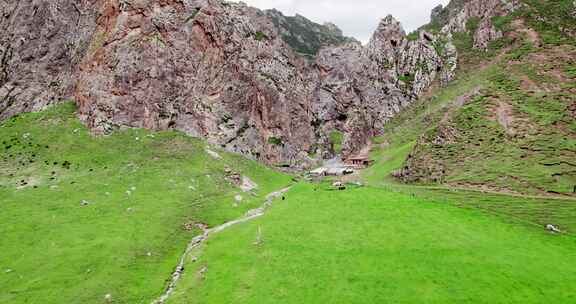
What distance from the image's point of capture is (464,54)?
132250mm

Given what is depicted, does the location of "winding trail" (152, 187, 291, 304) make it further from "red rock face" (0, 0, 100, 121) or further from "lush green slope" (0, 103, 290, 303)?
"red rock face" (0, 0, 100, 121)

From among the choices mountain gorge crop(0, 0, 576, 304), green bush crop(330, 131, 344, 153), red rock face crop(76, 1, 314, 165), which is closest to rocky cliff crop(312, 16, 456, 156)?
green bush crop(330, 131, 344, 153)

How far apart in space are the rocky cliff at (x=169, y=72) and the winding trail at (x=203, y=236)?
30542 millimetres

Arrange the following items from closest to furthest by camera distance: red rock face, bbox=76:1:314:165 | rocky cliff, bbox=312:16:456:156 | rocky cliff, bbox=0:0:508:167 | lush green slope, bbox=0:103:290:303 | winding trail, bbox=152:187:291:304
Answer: winding trail, bbox=152:187:291:304 < lush green slope, bbox=0:103:290:303 < red rock face, bbox=76:1:314:165 < rocky cliff, bbox=0:0:508:167 < rocky cliff, bbox=312:16:456:156

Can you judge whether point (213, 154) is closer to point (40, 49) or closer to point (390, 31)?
point (40, 49)

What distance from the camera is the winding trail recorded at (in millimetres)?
30294

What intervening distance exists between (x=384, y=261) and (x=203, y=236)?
2268 cm

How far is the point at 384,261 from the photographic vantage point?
2944 cm

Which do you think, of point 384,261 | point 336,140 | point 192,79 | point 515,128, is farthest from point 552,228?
point 336,140

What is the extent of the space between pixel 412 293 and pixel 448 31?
498ft

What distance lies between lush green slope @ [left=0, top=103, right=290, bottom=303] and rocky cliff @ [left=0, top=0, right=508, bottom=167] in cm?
828

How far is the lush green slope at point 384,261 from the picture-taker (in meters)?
25.2

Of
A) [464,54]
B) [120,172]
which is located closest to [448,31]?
[464,54]

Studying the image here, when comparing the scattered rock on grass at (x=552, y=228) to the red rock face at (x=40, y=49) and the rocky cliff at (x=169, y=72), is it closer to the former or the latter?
the rocky cliff at (x=169, y=72)
